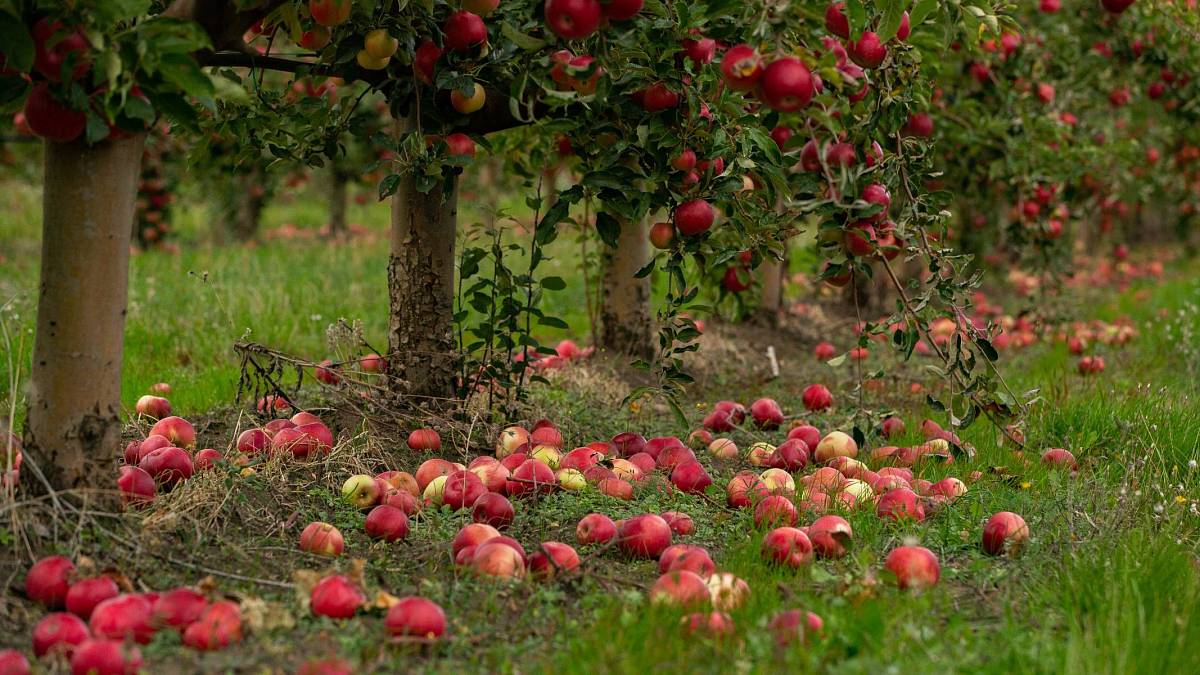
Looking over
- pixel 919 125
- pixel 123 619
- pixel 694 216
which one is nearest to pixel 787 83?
pixel 694 216

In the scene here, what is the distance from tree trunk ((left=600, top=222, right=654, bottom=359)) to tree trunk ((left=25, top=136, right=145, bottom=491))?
3091 mm

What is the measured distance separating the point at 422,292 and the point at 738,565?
5.32ft

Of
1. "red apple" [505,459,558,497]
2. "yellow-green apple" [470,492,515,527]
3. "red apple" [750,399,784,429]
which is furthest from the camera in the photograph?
"red apple" [750,399,784,429]

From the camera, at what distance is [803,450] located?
385cm

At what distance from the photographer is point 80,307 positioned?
247 cm

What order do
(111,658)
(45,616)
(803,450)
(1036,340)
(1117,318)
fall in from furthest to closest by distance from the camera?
(1117,318) → (1036,340) → (803,450) → (45,616) → (111,658)

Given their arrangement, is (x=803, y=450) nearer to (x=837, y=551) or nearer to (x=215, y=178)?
(x=837, y=551)

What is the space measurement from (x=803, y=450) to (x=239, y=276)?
5.31 m

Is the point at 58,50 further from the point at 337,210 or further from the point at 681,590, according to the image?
the point at 337,210

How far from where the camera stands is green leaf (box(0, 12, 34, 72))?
2.20 metres

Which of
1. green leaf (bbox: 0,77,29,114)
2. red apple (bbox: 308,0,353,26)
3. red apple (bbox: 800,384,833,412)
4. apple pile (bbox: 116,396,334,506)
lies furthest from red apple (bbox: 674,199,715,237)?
red apple (bbox: 800,384,833,412)

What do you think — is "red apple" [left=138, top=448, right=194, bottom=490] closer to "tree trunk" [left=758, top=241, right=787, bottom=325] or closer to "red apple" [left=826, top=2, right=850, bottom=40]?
"red apple" [left=826, top=2, right=850, bottom=40]

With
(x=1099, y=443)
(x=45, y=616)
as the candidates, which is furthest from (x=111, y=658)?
(x=1099, y=443)

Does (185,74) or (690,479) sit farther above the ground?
(185,74)
